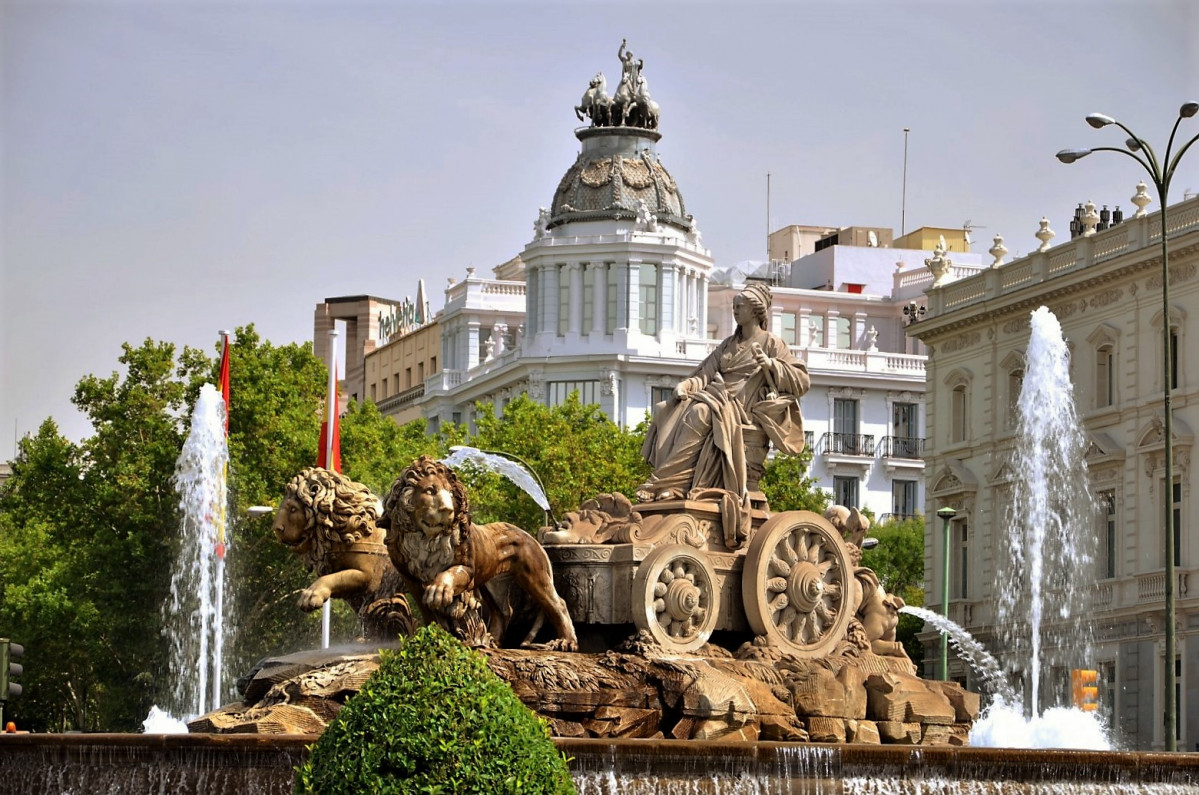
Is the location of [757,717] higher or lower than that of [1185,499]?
lower

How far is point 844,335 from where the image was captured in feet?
351

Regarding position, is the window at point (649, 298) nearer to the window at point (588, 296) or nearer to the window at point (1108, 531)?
the window at point (588, 296)

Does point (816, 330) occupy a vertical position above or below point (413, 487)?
above

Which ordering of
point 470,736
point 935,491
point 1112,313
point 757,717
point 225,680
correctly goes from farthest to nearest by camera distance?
1. point 935,491
2. point 1112,313
3. point 225,680
4. point 757,717
5. point 470,736

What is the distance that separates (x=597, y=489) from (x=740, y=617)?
39.6 m

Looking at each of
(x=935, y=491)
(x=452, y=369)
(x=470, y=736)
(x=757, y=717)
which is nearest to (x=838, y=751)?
(x=757, y=717)

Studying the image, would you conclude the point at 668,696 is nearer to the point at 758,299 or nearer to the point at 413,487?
the point at 413,487

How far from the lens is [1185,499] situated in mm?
57750

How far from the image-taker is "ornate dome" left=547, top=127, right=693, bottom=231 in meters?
94.2

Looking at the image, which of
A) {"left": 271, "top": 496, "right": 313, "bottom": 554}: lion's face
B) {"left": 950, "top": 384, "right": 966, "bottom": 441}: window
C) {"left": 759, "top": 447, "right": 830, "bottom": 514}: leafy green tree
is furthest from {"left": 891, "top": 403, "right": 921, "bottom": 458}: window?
{"left": 271, "top": 496, "right": 313, "bottom": 554}: lion's face

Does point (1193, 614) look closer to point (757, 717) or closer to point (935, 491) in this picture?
point (935, 491)

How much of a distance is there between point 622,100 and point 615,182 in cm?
293

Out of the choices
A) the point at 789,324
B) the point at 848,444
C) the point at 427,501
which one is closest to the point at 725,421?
the point at 427,501

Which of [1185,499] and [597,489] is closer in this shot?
[1185,499]
